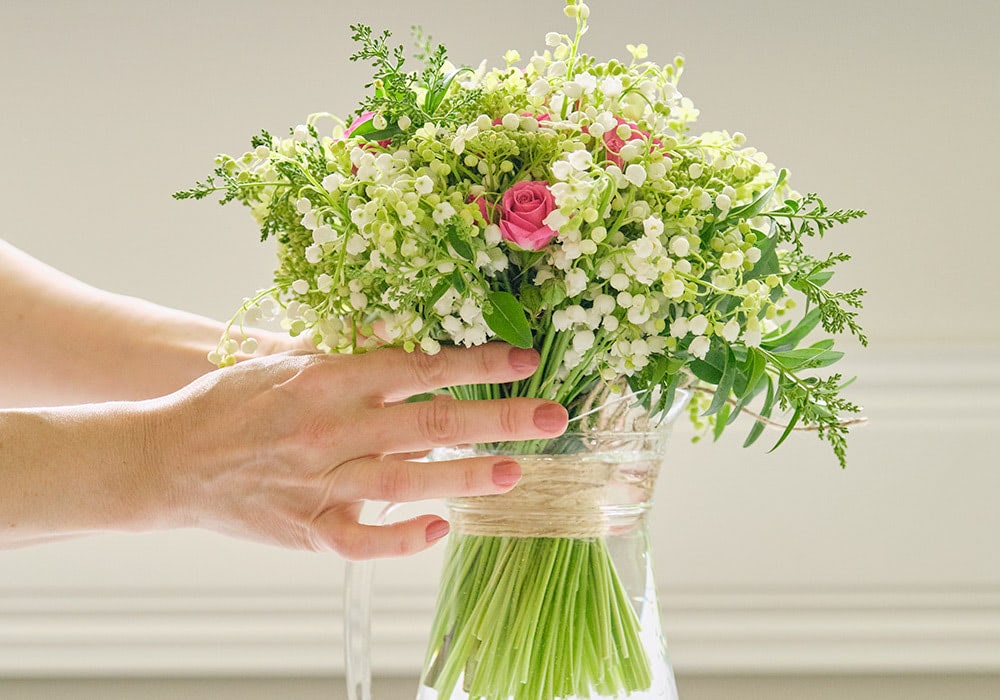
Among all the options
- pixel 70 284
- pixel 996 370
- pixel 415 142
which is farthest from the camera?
pixel 996 370

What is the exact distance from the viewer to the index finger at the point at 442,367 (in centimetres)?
60

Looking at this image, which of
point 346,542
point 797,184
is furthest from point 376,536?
point 797,184

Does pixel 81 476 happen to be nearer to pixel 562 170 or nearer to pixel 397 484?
pixel 397 484

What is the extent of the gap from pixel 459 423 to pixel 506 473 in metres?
0.04

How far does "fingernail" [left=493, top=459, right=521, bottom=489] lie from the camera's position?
62 cm

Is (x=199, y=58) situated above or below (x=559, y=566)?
above

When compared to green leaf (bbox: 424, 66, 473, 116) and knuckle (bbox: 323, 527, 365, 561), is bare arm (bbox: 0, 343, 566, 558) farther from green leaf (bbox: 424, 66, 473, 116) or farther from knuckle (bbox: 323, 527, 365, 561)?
green leaf (bbox: 424, 66, 473, 116)

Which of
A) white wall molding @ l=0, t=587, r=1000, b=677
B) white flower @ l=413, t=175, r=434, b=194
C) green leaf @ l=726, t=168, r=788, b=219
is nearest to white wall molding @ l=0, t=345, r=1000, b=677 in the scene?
white wall molding @ l=0, t=587, r=1000, b=677

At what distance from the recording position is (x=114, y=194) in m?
1.14

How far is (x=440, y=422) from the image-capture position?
24.6 inches

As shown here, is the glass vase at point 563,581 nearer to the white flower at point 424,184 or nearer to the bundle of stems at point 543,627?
Answer: the bundle of stems at point 543,627

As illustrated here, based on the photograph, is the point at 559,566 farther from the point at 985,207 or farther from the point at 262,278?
the point at 985,207

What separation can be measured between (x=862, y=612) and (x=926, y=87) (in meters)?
0.59

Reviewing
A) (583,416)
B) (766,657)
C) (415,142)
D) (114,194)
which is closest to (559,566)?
(583,416)
